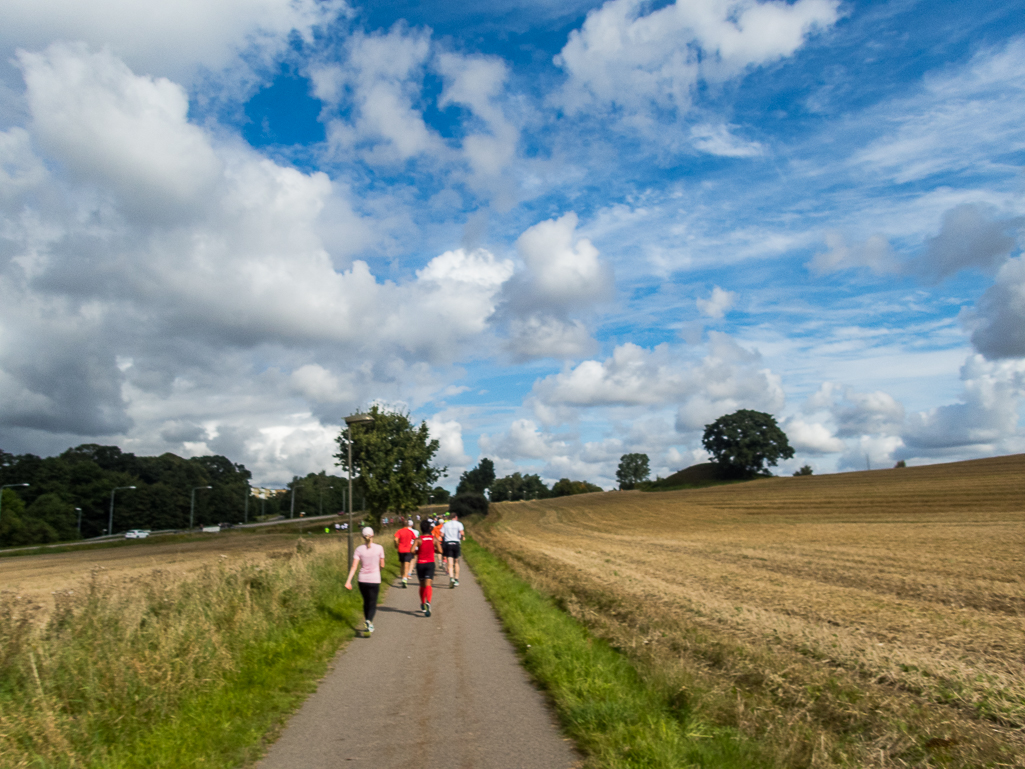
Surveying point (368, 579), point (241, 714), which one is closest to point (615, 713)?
point (241, 714)

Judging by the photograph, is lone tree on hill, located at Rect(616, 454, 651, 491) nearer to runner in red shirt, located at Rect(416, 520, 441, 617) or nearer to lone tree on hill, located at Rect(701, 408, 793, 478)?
lone tree on hill, located at Rect(701, 408, 793, 478)

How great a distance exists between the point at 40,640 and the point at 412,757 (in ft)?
13.2

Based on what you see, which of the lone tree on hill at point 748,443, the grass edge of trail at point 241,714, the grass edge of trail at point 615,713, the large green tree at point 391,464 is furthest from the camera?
the lone tree on hill at point 748,443

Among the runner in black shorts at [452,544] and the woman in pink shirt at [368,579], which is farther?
the runner in black shorts at [452,544]

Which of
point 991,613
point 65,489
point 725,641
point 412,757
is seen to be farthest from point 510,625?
point 65,489

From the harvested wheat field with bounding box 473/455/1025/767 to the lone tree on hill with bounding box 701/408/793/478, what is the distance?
7447cm

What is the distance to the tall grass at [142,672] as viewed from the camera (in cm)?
505

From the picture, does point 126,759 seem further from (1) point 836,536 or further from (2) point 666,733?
(1) point 836,536

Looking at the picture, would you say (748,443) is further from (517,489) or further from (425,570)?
(425,570)

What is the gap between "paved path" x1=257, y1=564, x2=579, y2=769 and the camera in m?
5.14

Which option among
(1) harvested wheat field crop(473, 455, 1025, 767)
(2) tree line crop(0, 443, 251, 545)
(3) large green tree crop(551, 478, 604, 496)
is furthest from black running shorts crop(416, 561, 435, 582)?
(3) large green tree crop(551, 478, 604, 496)

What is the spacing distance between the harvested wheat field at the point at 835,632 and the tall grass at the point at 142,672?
13.5 ft

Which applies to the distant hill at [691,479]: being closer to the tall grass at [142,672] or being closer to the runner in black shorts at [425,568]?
the runner in black shorts at [425,568]

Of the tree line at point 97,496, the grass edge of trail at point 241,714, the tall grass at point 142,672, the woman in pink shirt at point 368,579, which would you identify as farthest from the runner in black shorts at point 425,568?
the tree line at point 97,496
